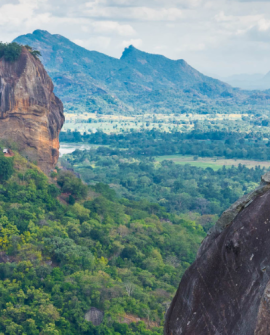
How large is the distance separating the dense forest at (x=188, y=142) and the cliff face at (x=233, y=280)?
267 ft

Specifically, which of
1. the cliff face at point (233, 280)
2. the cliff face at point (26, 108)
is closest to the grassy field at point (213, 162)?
the cliff face at point (26, 108)

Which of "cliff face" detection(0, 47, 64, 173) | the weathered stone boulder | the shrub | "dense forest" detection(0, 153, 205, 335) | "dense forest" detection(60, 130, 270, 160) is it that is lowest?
the weathered stone boulder

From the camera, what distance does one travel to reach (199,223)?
41.4 meters

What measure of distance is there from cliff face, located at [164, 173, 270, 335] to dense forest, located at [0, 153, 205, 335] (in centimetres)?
1268

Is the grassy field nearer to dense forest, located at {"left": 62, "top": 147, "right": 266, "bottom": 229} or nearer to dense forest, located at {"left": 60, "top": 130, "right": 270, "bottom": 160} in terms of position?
dense forest, located at {"left": 60, "top": 130, "right": 270, "bottom": 160}

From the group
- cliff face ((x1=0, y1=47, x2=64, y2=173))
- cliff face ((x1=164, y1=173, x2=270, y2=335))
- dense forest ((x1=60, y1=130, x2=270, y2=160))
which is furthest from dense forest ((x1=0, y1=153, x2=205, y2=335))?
dense forest ((x1=60, y1=130, x2=270, y2=160))

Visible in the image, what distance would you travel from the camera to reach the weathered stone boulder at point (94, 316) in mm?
20066

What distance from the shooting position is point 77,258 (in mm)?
24312

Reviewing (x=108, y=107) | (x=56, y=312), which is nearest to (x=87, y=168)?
(x=56, y=312)

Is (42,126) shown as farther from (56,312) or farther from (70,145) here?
(70,145)

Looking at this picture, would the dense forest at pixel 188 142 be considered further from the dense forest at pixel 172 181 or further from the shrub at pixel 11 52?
the shrub at pixel 11 52

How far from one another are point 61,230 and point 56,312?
8.36m

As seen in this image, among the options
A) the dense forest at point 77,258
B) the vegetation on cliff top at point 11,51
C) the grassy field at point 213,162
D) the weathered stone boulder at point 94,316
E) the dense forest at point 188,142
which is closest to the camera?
the dense forest at point 77,258

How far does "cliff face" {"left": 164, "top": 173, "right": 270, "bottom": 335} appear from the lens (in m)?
5.98
